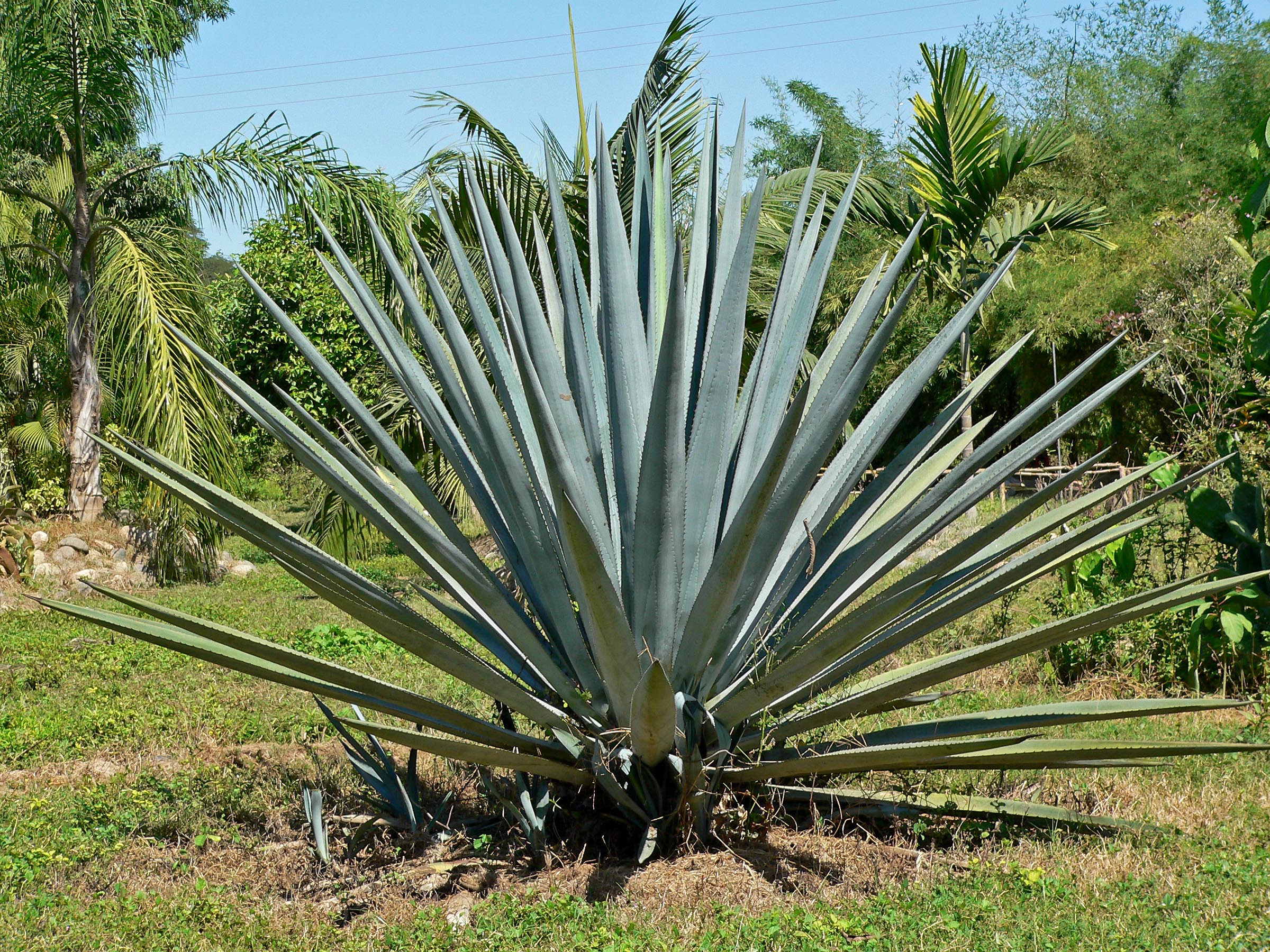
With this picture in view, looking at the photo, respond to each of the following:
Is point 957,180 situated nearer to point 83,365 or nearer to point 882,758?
point 882,758

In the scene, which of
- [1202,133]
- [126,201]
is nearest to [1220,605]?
[1202,133]

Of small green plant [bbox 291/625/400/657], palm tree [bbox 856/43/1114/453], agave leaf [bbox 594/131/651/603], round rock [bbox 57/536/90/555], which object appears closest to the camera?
agave leaf [bbox 594/131/651/603]

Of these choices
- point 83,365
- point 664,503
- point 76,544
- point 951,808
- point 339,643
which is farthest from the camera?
point 83,365

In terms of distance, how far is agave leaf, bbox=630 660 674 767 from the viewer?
2609mm

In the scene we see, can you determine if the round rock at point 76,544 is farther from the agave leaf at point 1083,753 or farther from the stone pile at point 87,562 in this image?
the agave leaf at point 1083,753

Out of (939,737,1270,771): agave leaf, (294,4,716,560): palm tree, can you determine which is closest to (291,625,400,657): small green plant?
(294,4,716,560): palm tree

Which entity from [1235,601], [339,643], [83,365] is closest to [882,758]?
[1235,601]

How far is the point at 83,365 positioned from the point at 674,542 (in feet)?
34.5

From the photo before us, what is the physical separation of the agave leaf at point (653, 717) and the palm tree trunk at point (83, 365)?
975 cm

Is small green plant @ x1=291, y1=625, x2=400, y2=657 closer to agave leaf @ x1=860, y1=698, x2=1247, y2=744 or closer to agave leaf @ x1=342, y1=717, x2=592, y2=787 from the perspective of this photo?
agave leaf @ x1=342, y1=717, x2=592, y2=787

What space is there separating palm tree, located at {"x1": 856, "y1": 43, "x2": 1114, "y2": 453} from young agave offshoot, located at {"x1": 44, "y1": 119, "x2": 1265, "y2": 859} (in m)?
5.65

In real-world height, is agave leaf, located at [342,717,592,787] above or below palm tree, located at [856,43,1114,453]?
below

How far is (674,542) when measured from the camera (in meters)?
2.79

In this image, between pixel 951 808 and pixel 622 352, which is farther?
pixel 951 808
